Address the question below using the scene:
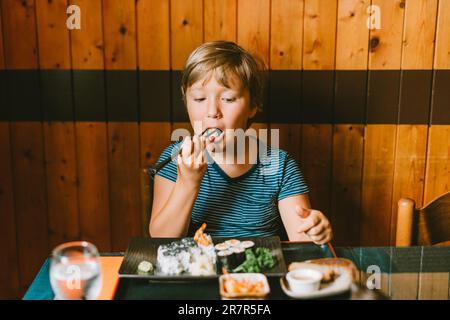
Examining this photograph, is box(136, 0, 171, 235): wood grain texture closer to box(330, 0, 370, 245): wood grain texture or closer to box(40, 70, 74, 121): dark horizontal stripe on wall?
box(40, 70, 74, 121): dark horizontal stripe on wall

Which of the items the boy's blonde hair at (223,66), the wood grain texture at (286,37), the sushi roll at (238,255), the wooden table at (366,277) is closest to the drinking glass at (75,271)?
the wooden table at (366,277)

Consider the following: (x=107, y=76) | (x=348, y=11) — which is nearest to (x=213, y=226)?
(x=107, y=76)

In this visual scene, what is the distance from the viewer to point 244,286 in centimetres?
123

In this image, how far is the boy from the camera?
1.77m

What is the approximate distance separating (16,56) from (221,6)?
38.4 inches

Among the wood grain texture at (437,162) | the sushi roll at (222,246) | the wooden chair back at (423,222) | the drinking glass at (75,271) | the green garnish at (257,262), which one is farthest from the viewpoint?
the wood grain texture at (437,162)

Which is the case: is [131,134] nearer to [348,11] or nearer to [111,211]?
[111,211]

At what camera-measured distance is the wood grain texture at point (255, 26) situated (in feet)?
7.68

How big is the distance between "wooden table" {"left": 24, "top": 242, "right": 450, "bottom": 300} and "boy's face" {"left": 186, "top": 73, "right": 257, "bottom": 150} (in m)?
0.50

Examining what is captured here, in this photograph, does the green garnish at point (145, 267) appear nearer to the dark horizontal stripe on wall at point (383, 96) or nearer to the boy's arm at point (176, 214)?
the boy's arm at point (176, 214)

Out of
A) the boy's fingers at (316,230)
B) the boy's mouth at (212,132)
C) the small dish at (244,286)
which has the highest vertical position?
the boy's mouth at (212,132)

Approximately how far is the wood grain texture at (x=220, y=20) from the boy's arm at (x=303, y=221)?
86 cm

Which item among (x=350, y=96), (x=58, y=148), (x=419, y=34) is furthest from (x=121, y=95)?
(x=419, y=34)
